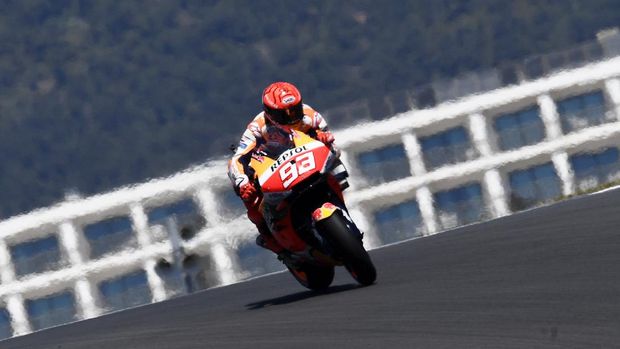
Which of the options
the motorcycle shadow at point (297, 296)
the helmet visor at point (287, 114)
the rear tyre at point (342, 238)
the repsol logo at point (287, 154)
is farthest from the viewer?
the motorcycle shadow at point (297, 296)

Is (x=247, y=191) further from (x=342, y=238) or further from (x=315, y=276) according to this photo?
(x=315, y=276)

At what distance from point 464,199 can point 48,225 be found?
22.4 ft

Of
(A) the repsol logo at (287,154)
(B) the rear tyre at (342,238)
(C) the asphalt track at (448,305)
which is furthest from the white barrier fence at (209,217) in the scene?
(B) the rear tyre at (342,238)

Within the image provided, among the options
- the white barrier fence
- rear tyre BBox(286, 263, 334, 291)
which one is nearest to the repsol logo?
rear tyre BBox(286, 263, 334, 291)

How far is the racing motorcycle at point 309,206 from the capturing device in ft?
34.2

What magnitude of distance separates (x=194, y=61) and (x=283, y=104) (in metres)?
133

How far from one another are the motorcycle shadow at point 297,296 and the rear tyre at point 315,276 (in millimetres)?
71

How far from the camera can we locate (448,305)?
27.1 ft

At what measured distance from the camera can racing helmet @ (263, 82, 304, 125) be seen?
36.4 feet

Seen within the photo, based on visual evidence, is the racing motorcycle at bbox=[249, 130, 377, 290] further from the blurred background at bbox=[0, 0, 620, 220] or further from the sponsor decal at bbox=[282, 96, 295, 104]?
the blurred background at bbox=[0, 0, 620, 220]

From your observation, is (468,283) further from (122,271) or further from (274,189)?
(122,271)

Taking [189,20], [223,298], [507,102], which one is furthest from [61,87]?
[223,298]

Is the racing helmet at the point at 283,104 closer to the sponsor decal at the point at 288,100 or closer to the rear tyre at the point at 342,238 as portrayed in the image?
the sponsor decal at the point at 288,100

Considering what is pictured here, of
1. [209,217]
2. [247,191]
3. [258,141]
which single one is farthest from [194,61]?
[247,191]
